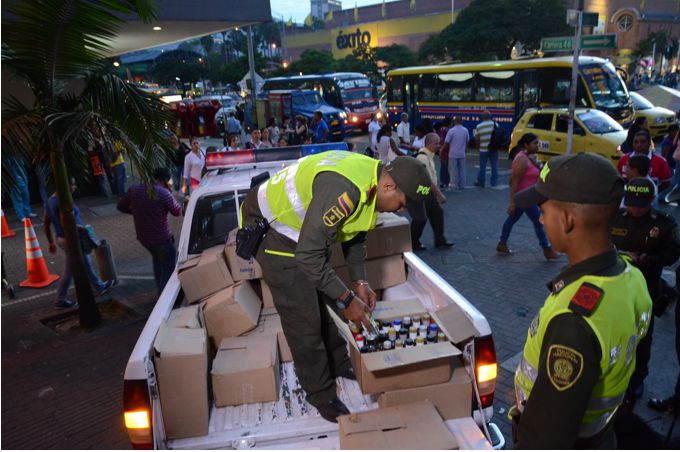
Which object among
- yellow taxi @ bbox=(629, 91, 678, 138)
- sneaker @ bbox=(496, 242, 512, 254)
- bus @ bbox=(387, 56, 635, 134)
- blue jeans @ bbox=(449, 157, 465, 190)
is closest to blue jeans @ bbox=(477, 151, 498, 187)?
blue jeans @ bbox=(449, 157, 465, 190)

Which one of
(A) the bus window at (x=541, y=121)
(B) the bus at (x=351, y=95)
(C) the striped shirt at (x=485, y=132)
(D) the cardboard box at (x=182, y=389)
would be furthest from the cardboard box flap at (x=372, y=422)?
(B) the bus at (x=351, y=95)

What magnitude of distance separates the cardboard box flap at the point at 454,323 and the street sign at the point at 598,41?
9.02m

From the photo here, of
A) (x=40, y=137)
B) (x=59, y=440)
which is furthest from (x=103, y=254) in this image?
(x=59, y=440)

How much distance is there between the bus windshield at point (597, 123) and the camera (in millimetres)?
13305

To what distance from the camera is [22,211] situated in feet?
37.6

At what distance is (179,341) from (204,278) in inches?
38.7

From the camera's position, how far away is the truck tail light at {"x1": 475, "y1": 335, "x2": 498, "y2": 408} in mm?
2852

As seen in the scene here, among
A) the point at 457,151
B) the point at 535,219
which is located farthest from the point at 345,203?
the point at 457,151

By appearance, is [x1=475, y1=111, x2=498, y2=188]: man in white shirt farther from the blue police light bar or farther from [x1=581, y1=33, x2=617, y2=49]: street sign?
the blue police light bar

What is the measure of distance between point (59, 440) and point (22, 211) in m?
9.14

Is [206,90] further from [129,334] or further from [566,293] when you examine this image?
[566,293]

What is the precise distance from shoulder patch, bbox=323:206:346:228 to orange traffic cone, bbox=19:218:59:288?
22.5 ft

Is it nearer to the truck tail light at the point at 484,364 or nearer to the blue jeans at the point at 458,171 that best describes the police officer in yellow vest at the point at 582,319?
the truck tail light at the point at 484,364

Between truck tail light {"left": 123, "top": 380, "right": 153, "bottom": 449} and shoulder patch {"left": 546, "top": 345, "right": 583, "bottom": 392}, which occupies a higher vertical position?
shoulder patch {"left": 546, "top": 345, "right": 583, "bottom": 392}
